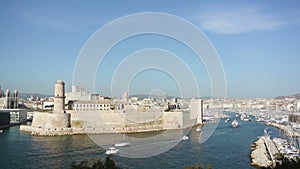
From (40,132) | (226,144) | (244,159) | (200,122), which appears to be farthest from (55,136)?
(200,122)

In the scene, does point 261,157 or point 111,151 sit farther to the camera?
point 111,151

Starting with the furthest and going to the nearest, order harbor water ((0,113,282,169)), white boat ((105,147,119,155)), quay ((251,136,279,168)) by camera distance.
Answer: white boat ((105,147,119,155)) → quay ((251,136,279,168)) → harbor water ((0,113,282,169))

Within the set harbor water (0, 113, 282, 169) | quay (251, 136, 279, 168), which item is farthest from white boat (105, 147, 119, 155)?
quay (251, 136, 279, 168)

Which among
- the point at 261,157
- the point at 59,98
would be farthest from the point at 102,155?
the point at 59,98

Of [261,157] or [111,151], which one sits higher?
[111,151]

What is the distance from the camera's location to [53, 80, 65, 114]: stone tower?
17.3 metres

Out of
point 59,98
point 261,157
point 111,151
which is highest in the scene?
point 59,98

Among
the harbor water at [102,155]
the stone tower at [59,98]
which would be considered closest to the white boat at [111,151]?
the harbor water at [102,155]

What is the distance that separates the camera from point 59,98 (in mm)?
17375

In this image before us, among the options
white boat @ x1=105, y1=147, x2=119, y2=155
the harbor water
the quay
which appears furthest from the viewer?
white boat @ x1=105, y1=147, x2=119, y2=155

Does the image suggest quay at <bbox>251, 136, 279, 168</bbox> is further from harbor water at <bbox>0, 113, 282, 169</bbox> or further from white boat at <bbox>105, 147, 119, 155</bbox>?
white boat at <bbox>105, 147, 119, 155</bbox>

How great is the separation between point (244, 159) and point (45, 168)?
250 inches

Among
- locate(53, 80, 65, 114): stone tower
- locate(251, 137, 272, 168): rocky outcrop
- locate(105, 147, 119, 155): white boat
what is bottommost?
locate(251, 137, 272, 168): rocky outcrop

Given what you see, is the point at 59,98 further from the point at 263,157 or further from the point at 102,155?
the point at 263,157
